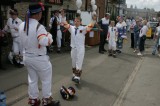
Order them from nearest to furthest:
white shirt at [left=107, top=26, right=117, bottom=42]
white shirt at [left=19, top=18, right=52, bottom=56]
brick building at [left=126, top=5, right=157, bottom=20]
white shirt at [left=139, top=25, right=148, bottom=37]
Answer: white shirt at [left=19, top=18, right=52, bottom=56]
white shirt at [left=107, top=26, right=117, bottom=42]
white shirt at [left=139, top=25, right=148, bottom=37]
brick building at [left=126, top=5, right=157, bottom=20]

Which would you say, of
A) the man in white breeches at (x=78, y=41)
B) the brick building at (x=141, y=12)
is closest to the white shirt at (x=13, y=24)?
the man in white breeches at (x=78, y=41)

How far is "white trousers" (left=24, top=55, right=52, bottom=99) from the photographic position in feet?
19.2

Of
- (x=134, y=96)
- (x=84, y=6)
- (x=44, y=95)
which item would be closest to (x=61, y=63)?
(x=134, y=96)

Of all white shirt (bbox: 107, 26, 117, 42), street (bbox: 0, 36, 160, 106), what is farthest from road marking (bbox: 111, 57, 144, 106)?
white shirt (bbox: 107, 26, 117, 42)

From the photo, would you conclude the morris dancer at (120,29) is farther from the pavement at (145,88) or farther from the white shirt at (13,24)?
Result: the white shirt at (13,24)

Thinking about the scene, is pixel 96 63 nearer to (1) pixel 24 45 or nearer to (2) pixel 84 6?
(1) pixel 24 45

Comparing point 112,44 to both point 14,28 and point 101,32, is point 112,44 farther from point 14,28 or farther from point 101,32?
point 14,28

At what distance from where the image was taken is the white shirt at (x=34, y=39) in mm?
5613

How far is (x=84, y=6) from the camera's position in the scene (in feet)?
80.9

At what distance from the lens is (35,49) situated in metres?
5.79

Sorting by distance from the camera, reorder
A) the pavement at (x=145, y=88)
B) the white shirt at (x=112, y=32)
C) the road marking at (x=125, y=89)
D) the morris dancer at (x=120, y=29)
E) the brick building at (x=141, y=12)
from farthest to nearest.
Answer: the brick building at (x=141, y=12), the morris dancer at (x=120, y=29), the white shirt at (x=112, y=32), the pavement at (x=145, y=88), the road marking at (x=125, y=89)

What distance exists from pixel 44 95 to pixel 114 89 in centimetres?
261

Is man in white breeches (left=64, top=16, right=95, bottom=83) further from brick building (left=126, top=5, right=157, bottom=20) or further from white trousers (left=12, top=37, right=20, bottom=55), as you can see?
brick building (left=126, top=5, right=157, bottom=20)

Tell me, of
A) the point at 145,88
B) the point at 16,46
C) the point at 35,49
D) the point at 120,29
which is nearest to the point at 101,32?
the point at 120,29
